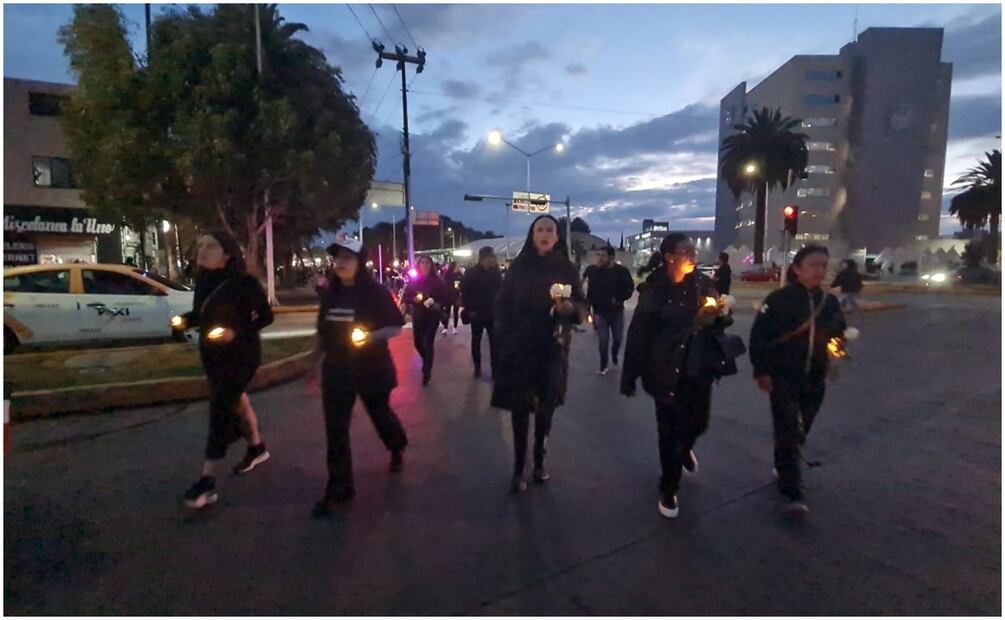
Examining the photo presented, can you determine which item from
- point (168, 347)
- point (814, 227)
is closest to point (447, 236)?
point (814, 227)

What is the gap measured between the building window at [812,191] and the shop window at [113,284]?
77.7m

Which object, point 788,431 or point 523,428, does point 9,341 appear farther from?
point 788,431

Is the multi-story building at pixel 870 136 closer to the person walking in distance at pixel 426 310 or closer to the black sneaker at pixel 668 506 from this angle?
the person walking in distance at pixel 426 310

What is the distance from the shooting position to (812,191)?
3051 inches

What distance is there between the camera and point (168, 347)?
9258 millimetres

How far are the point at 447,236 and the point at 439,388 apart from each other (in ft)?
351

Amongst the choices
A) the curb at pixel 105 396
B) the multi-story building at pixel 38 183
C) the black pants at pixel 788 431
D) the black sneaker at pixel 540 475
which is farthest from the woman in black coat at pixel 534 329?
the multi-story building at pixel 38 183

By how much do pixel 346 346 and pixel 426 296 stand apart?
3633 mm

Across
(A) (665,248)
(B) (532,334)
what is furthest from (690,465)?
(A) (665,248)

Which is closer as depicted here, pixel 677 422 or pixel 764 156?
pixel 677 422

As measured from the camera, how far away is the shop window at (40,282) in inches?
381

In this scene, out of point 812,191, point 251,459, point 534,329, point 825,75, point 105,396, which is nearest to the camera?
point 534,329

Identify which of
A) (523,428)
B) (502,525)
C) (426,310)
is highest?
(426,310)

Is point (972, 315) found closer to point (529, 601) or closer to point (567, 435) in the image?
point (567, 435)
